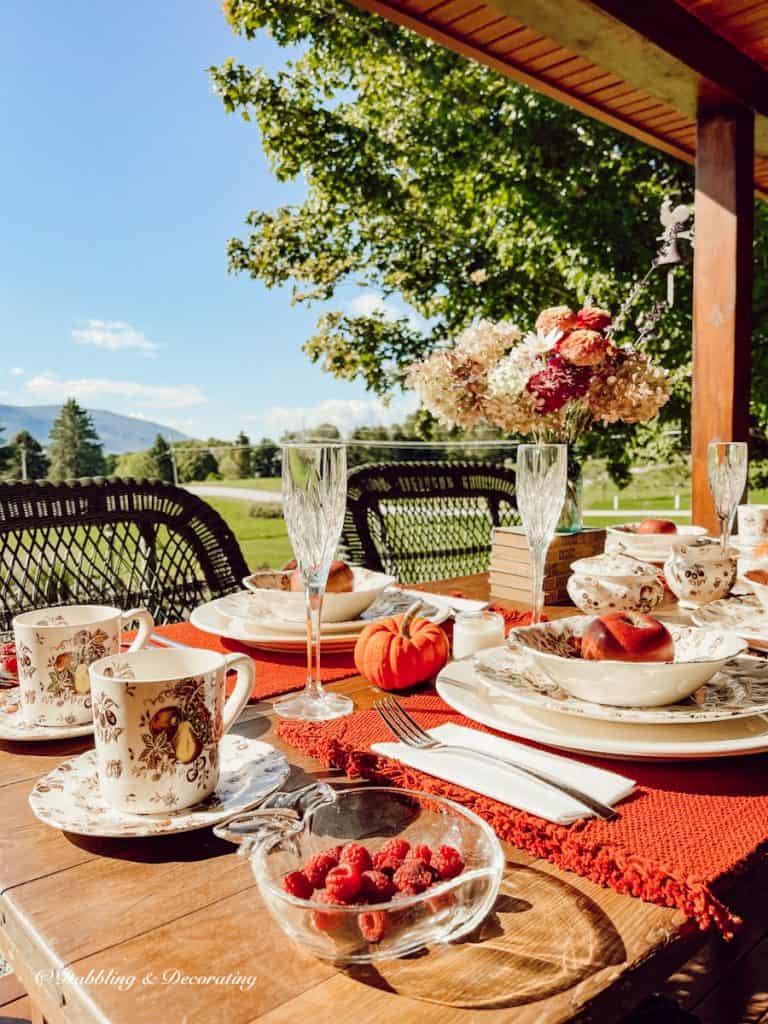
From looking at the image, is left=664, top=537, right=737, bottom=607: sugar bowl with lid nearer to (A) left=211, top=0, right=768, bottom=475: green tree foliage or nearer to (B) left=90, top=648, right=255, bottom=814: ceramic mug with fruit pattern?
(B) left=90, top=648, right=255, bottom=814: ceramic mug with fruit pattern

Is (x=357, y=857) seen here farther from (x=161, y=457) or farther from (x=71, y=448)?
(x=71, y=448)

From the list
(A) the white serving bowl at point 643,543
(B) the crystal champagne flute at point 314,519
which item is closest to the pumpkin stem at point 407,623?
(B) the crystal champagne flute at point 314,519

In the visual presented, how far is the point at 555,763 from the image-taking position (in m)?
0.70

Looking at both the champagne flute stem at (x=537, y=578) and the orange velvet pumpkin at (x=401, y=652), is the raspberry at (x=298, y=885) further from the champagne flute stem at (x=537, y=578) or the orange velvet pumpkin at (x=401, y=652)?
the champagne flute stem at (x=537, y=578)

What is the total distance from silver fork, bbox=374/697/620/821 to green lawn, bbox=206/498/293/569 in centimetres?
934

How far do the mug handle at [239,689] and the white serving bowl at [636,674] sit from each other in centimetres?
27

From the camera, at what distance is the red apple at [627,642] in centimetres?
79

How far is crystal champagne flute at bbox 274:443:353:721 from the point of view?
2.94 feet

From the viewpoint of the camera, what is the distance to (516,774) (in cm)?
67

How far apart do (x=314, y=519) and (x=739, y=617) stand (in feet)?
2.18

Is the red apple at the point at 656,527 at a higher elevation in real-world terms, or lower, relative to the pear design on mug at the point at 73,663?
higher

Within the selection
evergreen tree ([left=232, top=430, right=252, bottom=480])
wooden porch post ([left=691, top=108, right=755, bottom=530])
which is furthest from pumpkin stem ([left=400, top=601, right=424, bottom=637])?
evergreen tree ([left=232, top=430, right=252, bottom=480])

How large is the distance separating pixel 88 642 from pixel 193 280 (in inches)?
1669

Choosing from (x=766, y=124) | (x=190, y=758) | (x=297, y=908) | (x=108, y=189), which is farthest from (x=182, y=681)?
(x=108, y=189)
